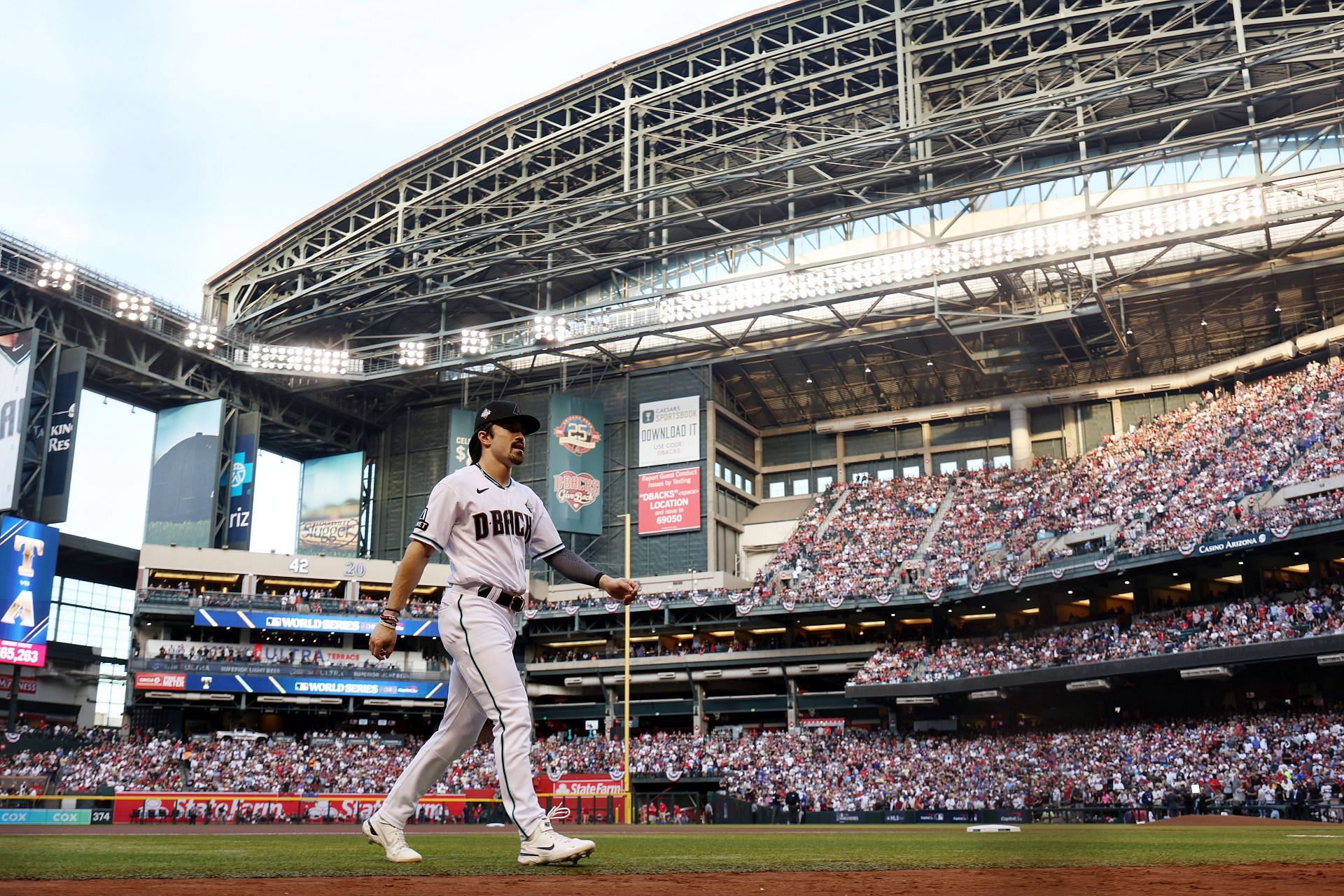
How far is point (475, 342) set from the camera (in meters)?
55.4

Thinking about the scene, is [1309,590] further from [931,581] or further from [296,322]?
[296,322]

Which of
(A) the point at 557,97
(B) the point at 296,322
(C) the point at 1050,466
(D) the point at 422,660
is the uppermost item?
(A) the point at 557,97

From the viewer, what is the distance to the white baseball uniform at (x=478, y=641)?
6977mm

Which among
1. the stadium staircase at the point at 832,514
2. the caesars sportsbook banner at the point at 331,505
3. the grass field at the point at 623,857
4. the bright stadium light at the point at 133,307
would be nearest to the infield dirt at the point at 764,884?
the grass field at the point at 623,857

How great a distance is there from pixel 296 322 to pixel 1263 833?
50.9m

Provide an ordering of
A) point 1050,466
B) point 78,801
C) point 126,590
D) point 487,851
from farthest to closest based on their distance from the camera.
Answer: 1. point 126,590
2. point 1050,466
3. point 78,801
4. point 487,851

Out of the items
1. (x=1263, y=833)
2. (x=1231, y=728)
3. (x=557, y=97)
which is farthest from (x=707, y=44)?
(x=1263, y=833)

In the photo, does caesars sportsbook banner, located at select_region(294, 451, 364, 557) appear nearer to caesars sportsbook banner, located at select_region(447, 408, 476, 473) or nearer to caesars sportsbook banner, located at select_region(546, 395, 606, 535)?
caesars sportsbook banner, located at select_region(447, 408, 476, 473)

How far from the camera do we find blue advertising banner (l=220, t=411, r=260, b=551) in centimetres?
5578

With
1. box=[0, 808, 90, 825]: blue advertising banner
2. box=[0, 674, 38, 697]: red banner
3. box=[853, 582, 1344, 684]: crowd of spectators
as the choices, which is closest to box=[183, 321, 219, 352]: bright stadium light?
box=[0, 674, 38, 697]: red banner

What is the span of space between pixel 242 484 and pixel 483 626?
53.2 metres

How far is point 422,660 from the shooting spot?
182 ft

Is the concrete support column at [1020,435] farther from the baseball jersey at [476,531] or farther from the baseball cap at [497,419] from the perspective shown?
the baseball jersey at [476,531]

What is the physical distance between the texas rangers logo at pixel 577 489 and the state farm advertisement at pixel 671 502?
8.00 ft
